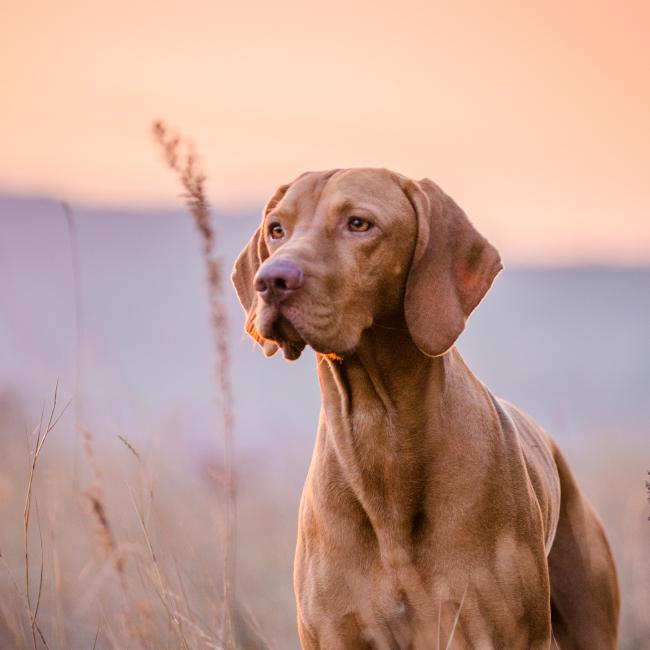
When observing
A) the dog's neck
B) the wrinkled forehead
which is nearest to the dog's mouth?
the dog's neck

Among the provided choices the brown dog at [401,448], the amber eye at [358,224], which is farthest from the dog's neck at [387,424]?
the amber eye at [358,224]

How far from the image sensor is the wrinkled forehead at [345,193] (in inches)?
181

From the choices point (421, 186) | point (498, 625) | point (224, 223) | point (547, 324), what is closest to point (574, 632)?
point (498, 625)

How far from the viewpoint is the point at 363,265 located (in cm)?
448

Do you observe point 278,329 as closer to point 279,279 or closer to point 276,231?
point 279,279

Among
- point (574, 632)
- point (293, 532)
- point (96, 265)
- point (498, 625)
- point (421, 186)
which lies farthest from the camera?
point (96, 265)

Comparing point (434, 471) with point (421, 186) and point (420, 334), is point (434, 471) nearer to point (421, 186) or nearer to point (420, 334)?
point (420, 334)

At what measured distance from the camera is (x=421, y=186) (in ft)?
15.8

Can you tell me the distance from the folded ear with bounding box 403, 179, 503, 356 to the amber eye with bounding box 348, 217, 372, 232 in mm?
233

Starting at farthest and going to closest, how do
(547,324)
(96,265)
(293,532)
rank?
1. (96,265)
2. (547,324)
3. (293,532)

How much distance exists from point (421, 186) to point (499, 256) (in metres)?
0.41

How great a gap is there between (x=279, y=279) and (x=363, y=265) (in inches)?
16.4

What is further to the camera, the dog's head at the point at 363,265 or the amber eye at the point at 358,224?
the amber eye at the point at 358,224

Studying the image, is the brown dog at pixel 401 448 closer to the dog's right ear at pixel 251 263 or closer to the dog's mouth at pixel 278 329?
the dog's mouth at pixel 278 329
